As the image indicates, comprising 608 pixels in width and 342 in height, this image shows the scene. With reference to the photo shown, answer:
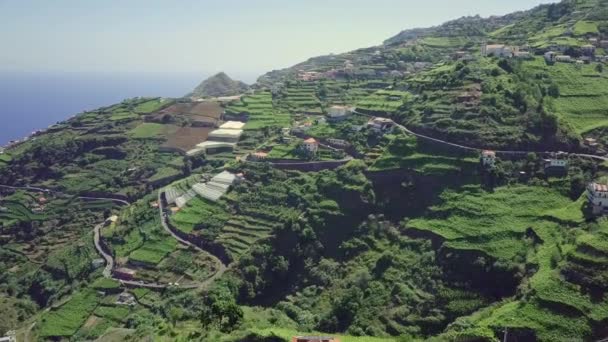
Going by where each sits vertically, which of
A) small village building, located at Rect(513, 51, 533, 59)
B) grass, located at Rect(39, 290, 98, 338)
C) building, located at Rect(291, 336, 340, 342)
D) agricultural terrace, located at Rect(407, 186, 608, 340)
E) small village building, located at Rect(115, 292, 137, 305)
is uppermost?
small village building, located at Rect(513, 51, 533, 59)

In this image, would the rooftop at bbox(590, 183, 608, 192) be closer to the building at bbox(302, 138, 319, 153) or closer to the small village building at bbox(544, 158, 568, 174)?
the small village building at bbox(544, 158, 568, 174)

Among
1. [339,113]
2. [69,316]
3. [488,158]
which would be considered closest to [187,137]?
[339,113]

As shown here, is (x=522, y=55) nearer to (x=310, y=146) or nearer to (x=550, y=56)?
(x=550, y=56)

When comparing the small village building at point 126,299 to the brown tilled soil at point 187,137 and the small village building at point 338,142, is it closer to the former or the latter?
the small village building at point 338,142

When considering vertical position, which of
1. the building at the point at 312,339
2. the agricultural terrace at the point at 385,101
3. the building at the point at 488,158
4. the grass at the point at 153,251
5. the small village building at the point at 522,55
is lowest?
the grass at the point at 153,251

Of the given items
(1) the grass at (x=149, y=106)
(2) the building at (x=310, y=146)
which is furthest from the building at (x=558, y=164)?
(1) the grass at (x=149, y=106)

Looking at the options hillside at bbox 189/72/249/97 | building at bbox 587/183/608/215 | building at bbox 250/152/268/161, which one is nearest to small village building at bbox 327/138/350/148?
building at bbox 250/152/268/161
